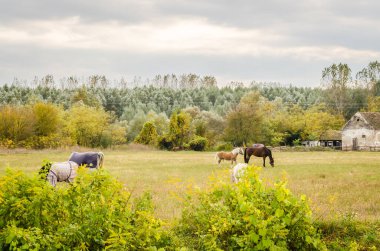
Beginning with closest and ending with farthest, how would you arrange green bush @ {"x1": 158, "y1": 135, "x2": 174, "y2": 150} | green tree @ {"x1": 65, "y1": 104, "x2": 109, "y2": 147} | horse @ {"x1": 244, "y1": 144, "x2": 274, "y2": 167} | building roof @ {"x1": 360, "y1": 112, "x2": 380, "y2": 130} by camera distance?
horse @ {"x1": 244, "y1": 144, "x2": 274, "y2": 167} → green tree @ {"x1": 65, "y1": 104, "x2": 109, "y2": 147} → green bush @ {"x1": 158, "y1": 135, "x2": 174, "y2": 150} → building roof @ {"x1": 360, "y1": 112, "x2": 380, "y2": 130}

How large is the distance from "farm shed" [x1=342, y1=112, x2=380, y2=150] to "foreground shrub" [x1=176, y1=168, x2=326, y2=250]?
6554 centimetres

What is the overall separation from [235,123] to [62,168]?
178ft

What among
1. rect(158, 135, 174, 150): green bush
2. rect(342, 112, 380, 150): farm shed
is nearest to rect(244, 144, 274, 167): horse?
rect(158, 135, 174, 150): green bush

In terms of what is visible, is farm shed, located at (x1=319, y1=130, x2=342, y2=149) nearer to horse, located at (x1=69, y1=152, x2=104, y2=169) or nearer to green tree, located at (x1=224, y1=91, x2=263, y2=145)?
green tree, located at (x1=224, y1=91, x2=263, y2=145)

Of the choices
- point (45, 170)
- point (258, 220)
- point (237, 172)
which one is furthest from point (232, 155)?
point (258, 220)

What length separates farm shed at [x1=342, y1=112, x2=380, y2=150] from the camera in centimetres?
6912

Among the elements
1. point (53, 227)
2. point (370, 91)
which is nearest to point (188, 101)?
point (370, 91)

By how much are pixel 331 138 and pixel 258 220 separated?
76.8m

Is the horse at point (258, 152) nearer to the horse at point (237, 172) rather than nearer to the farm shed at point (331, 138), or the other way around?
the horse at point (237, 172)

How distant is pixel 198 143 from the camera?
6481 cm

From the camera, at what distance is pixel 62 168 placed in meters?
14.4

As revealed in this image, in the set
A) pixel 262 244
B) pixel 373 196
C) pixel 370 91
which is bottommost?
pixel 373 196

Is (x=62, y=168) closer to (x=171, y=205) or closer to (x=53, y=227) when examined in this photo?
(x=171, y=205)

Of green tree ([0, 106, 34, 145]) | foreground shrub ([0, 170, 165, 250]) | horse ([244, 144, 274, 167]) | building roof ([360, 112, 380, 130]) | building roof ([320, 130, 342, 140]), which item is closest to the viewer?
foreground shrub ([0, 170, 165, 250])
